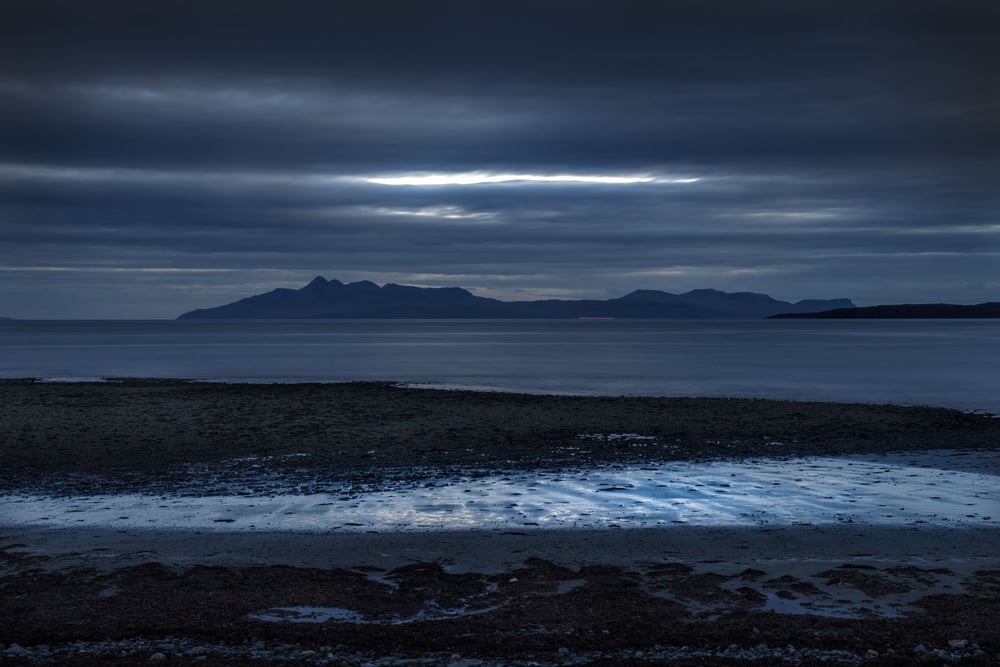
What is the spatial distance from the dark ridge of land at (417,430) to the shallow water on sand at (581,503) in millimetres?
2403

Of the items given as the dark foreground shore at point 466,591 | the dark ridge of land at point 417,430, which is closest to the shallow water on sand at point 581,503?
A: the dark foreground shore at point 466,591

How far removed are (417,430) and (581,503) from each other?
11153 millimetres

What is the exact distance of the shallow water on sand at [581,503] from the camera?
14344 mm

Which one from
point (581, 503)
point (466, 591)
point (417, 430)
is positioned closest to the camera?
point (466, 591)

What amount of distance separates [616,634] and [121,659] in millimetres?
4672

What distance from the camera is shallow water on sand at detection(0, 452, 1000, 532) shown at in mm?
14344

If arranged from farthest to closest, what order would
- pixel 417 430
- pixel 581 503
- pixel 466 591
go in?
1. pixel 417 430
2. pixel 581 503
3. pixel 466 591

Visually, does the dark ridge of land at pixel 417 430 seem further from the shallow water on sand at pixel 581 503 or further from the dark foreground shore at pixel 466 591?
the shallow water on sand at pixel 581 503

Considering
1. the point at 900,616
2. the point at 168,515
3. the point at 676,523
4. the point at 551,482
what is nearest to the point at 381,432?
the point at 551,482

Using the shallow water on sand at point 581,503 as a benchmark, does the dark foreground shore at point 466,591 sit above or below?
above

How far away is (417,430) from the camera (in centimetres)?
2642

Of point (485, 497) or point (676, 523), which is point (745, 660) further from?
point (485, 497)

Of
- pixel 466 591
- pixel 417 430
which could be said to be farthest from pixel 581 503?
pixel 417 430

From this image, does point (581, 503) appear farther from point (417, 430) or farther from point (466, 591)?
point (417, 430)
